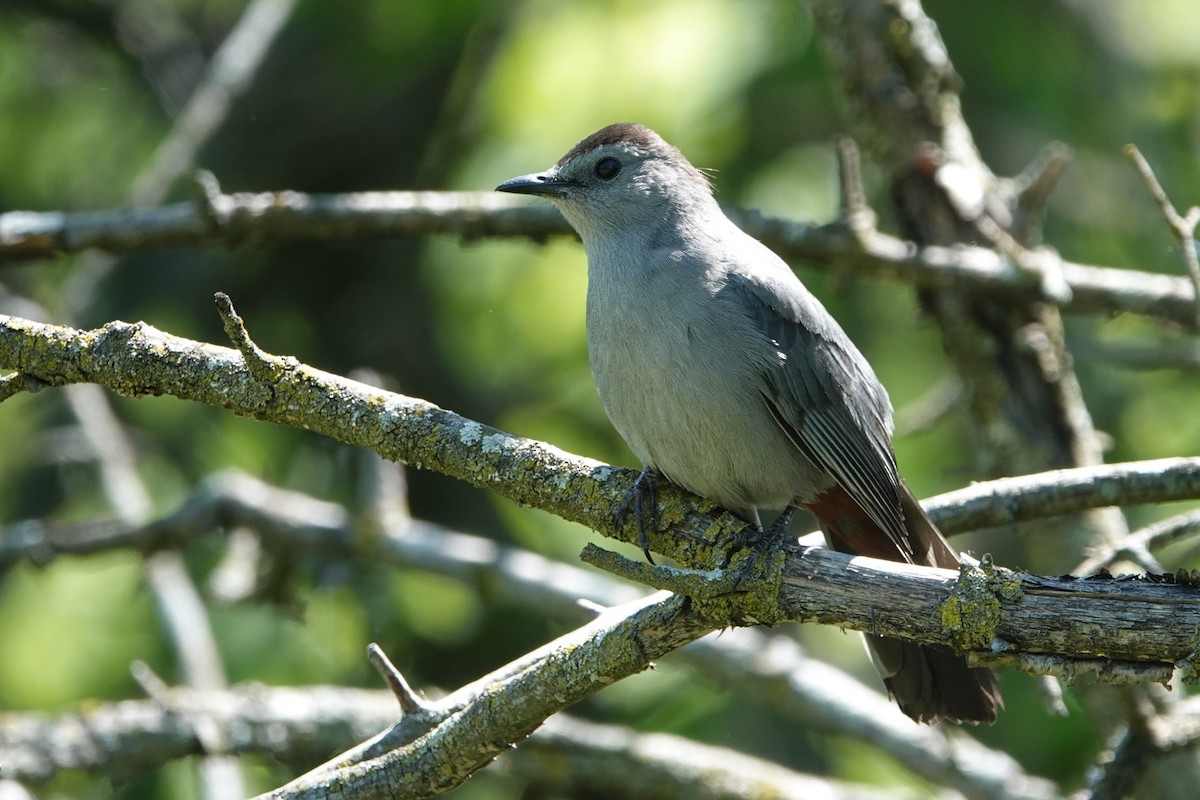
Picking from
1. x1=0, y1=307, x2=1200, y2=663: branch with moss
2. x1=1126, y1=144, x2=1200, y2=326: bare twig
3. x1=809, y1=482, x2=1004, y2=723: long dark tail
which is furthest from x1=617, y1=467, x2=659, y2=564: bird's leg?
x1=1126, y1=144, x2=1200, y2=326: bare twig

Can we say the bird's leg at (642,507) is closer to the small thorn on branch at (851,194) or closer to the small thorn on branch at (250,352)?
the small thorn on branch at (250,352)

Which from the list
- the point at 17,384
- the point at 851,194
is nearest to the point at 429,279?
the point at 851,194

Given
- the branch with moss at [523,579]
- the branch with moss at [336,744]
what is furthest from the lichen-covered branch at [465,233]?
the branch with moss at [336,744]

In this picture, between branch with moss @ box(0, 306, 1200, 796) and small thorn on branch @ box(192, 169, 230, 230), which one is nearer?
branch with moss @ box(0, 306, 1200, 796)

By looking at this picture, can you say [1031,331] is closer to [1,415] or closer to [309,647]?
[309,647]

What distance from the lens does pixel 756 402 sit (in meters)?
4.11

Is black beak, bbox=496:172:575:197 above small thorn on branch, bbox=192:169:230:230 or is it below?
below

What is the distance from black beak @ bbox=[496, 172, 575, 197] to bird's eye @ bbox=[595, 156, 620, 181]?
0.12 metres

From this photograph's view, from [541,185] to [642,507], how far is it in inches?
70.6

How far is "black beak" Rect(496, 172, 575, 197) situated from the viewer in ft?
15.9

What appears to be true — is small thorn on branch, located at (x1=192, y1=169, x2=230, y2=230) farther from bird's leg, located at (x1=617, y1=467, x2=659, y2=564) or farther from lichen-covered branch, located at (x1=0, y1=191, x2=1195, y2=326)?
bird's leg, located at (x1=617, y1=467, x2=659, y2=564)

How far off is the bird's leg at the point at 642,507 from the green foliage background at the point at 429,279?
2528mm

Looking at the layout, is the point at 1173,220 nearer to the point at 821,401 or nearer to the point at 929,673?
the point at 821,401

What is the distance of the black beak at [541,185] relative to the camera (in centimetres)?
486
